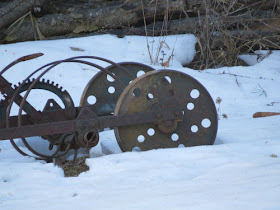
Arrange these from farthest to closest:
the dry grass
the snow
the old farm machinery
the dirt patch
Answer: the dry grass < the old farm machinery < the dirt patch < the snow

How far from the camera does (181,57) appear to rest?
7.84 m

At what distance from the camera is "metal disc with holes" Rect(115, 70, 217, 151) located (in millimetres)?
4242

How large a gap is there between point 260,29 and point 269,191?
18.3 ft

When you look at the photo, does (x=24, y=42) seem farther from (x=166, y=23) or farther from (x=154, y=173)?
(x=154, y=173)

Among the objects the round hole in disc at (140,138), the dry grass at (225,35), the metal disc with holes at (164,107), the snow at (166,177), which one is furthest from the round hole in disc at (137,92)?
the dry grass at (225,35)

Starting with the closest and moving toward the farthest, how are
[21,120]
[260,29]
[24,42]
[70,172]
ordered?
[70,172] → [21,120] → [24,42] → [260,29]

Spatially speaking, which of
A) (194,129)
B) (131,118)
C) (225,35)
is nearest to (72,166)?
(131,118)

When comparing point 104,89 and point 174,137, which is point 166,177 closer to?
point 174,137

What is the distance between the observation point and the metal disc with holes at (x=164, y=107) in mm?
4242

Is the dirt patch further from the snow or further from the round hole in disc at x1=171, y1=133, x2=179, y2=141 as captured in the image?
the round hole in disc at x1=171, y1=133, x2=179, y2=141

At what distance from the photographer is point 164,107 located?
4324mm

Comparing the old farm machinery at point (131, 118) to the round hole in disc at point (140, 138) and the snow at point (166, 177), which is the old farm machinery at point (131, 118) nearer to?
the round hole in disc at point (140, 138)

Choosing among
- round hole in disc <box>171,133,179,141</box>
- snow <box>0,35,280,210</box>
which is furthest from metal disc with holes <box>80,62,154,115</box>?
round hole in disc <box>171,133,179,141</box>

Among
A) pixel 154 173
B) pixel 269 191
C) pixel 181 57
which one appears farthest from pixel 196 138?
pixel 181 57
